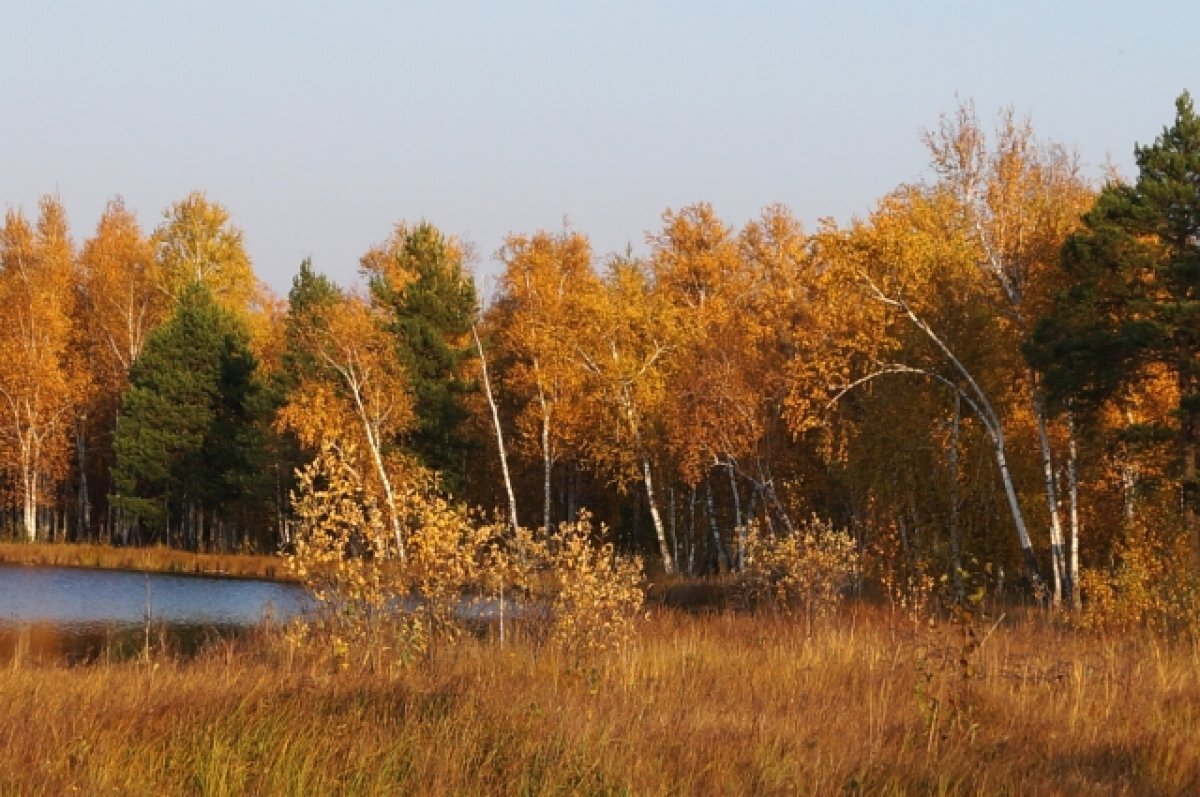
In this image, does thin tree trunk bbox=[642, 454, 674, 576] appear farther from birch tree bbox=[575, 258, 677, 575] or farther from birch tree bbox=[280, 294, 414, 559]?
birch tree bbox=[280, 294, 414, 559]

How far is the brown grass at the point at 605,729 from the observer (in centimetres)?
704

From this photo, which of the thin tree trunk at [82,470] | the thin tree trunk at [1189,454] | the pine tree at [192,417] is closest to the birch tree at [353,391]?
the pine tree at [192,417]

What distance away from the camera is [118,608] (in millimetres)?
30859

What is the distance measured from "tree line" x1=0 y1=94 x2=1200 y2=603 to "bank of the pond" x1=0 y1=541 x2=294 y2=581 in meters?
2.30

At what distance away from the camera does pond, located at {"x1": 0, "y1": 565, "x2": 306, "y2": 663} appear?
23.4 meters

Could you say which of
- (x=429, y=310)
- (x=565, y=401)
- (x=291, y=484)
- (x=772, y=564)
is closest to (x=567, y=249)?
(x=429, y=310)

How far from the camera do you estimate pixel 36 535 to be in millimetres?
51906

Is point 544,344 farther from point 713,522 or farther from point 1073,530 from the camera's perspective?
point 1073,530

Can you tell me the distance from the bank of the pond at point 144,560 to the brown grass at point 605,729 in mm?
32873

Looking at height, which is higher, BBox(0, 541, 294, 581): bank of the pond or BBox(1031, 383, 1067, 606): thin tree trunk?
BBox(1031, 383, 1067, 606): thin tree trunk

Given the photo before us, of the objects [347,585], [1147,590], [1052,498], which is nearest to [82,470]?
[1052,498]

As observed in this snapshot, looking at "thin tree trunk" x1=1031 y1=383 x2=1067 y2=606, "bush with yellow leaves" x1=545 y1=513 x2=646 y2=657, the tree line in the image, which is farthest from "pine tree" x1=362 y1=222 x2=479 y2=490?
"bush with yellow leaves" x1=545 y1=513 x2=646 y2=657

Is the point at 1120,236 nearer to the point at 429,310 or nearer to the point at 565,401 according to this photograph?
the point at 565,401

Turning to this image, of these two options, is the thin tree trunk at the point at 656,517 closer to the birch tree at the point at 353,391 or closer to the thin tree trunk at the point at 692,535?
the thin tree trunk at the point at 692,535
